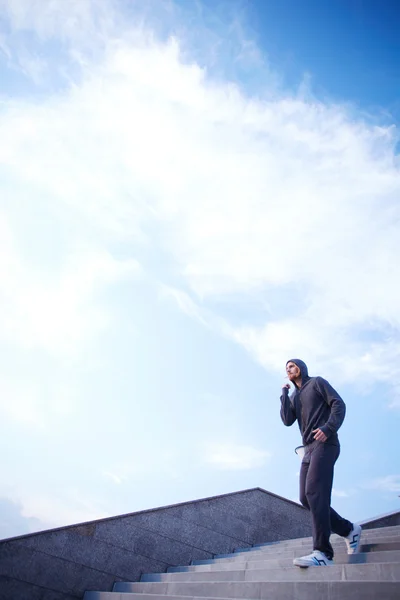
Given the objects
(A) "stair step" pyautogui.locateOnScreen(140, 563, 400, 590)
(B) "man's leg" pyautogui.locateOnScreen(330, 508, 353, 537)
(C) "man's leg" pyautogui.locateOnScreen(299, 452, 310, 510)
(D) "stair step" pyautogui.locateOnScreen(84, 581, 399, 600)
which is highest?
(C) "man's leg" pyautogui.locateOnScreen(299, 452, 310, 510)

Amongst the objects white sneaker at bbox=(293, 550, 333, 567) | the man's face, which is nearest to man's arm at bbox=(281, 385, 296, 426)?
the man's face

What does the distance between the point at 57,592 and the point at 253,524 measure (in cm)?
427

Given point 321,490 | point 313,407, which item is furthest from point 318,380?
point 321,490

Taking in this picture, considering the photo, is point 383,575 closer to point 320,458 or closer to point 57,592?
point 320,458

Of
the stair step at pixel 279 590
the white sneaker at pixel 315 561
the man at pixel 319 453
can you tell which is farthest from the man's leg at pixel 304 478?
the stair step at pixel 279 590

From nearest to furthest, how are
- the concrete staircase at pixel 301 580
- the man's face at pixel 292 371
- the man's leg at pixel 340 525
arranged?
the concrete staircase at pixel 301 580, the man's leg at pixel 340 525, the man's face at pixel 292 371

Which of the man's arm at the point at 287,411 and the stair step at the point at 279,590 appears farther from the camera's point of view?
the man's arm at the point at 287,411

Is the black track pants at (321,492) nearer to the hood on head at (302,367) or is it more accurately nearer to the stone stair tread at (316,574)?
the stone stair tread at (316,574)

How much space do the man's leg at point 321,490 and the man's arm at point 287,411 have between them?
641mm

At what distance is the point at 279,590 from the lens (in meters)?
3.62

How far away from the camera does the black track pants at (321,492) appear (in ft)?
12.9

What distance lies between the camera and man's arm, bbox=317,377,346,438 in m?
4.27

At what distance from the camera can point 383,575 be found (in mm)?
3301

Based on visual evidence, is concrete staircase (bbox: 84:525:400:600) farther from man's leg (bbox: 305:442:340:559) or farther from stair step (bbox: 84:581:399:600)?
man's leg (bbox: 305:442:340:559)
